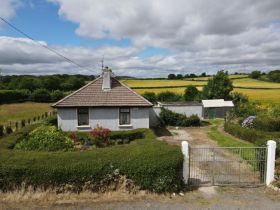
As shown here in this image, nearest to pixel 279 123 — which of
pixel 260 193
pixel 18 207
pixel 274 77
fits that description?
pixel 260 193

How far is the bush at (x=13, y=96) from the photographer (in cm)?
5776

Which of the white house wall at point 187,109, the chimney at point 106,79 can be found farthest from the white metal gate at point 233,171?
the white house wall at point 187,109

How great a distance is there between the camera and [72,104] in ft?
67.1

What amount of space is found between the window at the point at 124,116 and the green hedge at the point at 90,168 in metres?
11.3

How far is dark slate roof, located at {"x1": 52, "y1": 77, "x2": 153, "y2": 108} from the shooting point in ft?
67.5

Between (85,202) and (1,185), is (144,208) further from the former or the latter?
(1,185)

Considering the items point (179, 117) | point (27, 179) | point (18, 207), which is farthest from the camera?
point (179, 117)

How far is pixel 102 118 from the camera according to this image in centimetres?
2097

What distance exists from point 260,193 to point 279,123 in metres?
13.5

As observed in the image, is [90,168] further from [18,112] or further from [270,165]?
[18,112]

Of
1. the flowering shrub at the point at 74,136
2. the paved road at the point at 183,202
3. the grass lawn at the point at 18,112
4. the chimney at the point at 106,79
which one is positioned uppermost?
the chimney at the point at 106,79

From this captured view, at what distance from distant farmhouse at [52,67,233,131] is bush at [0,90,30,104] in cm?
4369

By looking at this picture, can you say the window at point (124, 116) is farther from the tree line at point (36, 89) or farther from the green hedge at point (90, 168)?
the tree line at point (36, 89)

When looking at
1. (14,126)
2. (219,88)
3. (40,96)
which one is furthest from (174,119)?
(40,96)
